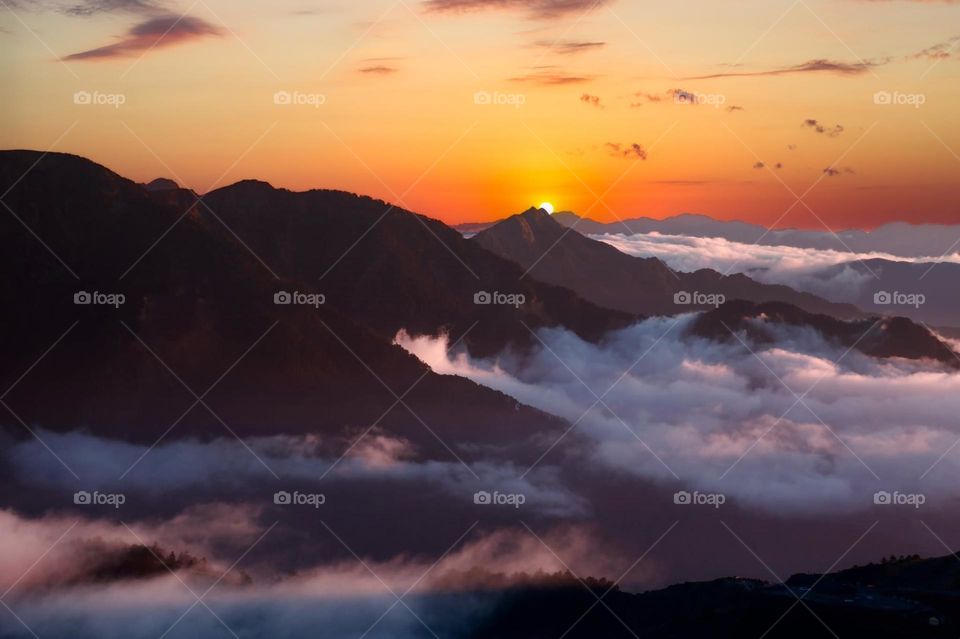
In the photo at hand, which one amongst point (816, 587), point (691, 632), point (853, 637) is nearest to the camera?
point (853, 637)

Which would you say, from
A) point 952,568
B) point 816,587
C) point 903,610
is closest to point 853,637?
point 903,610

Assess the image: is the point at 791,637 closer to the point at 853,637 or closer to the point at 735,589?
the point at 853,637

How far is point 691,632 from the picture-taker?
181750mm

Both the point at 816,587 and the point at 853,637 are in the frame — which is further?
the point at 816,587

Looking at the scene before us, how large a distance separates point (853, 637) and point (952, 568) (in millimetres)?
32093

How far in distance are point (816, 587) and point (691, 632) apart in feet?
75.5

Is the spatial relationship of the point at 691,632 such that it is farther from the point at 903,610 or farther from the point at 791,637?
the point at 903,610

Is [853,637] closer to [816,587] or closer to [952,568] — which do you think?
[816,587]

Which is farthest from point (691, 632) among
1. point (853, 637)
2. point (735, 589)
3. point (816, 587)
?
point (853, 637)

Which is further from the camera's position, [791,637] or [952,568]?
[952,568]

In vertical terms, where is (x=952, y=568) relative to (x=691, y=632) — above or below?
above

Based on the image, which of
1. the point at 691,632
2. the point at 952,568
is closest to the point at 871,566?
the point at 952,568

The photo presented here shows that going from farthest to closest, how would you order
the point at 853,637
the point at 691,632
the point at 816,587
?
the point at 691,632, the point at 816,587, the point at 853,637

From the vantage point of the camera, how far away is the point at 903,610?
151m
